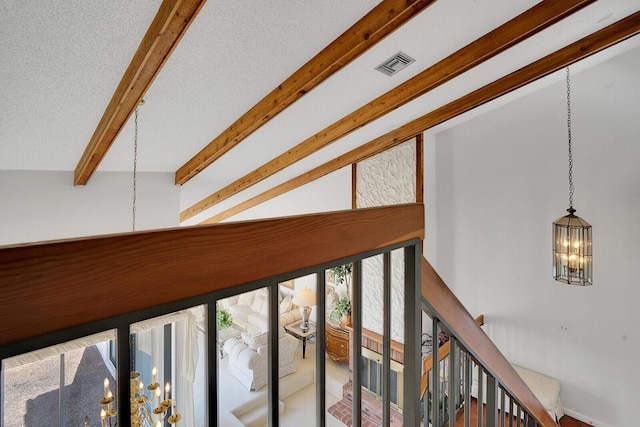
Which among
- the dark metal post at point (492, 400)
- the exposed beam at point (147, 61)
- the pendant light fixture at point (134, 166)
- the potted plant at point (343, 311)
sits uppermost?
the exposed beam at point (147, 61)

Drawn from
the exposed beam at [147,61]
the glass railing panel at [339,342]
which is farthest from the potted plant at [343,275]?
the exposed beam at [147,61]

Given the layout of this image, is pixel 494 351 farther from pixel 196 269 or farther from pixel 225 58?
pixel 225 58

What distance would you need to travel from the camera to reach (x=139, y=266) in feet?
1.24

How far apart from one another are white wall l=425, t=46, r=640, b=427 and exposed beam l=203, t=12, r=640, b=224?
890 millimetres

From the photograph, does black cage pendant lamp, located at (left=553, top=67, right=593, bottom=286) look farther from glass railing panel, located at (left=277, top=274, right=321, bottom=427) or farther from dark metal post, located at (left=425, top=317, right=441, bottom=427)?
dark metal post, located at (left=425, top=317, right=441, bottom=427)

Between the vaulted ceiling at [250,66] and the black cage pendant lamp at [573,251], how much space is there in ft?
4.70

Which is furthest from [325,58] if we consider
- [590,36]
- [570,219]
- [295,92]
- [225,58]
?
[570,219]

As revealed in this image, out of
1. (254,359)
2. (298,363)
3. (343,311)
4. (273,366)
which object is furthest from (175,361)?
(273,366)

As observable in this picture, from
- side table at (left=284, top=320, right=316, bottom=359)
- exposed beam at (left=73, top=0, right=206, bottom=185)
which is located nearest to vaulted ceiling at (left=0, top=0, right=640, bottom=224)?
exposed beam at (left=73, top=0, right=206, bottom=185)

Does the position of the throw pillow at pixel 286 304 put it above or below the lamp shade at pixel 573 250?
below

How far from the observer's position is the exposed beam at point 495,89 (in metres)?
2.61

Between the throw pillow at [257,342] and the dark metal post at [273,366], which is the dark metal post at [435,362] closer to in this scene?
the dark metal post at [273,366]

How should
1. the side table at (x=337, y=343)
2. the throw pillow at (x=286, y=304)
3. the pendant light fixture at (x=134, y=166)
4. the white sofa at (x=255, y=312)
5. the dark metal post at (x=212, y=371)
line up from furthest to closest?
the throw pillow at (x=286, y=304), the white sofa at (x=255, y=312), the side table at (x=337, y=343), the pendant light fixture at (x=134, y=166), the dark metal post at (x=212, y=371)

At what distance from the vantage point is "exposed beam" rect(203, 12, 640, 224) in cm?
261
